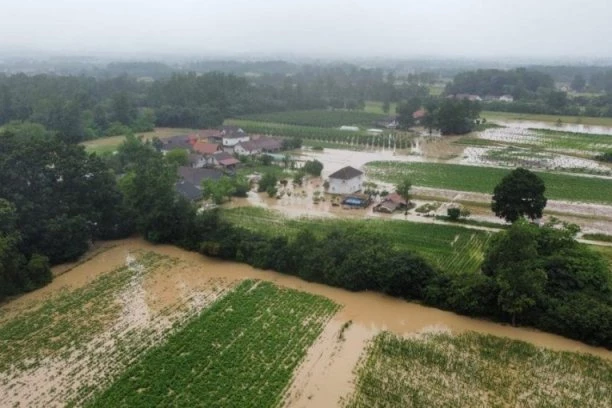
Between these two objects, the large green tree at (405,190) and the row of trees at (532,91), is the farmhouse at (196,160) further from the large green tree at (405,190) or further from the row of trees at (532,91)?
the row of trees at (532,91)

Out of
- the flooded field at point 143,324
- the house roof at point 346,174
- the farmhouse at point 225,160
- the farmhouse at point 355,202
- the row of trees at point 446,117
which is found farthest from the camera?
the row of trees at point 446,117

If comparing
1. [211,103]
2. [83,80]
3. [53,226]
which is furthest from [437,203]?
[83,80]

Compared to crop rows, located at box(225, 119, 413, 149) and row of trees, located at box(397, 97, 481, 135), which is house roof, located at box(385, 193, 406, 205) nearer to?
crop rows, located at box(225, 119, 413, 149)

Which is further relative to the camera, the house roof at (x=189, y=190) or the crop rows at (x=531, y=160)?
the crop rows at (x=531, y=160)

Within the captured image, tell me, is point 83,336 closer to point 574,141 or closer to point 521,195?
point 521,195

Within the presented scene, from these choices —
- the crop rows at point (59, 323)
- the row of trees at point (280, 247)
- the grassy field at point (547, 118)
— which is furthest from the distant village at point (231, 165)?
the grassy field at point (547, 118)

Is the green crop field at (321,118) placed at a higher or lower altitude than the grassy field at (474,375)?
higher
